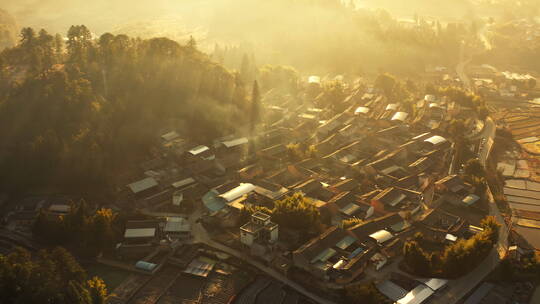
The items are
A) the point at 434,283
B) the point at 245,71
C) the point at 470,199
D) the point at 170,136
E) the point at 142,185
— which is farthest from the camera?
the point at 245,71

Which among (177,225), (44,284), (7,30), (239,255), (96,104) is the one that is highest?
(7,30)

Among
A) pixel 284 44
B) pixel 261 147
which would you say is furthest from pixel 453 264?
pixel 284 44

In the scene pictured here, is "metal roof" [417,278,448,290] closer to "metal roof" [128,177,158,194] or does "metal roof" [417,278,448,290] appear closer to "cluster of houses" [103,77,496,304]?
"cluster of houses" [103,77,496,304]

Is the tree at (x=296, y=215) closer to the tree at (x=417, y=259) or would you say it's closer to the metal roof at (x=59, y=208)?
Answer: the tree at (x=417, y=259)

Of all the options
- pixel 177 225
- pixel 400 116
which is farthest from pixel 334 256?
pixel 400 116

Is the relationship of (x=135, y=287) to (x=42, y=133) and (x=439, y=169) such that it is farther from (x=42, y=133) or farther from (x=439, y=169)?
(x=439, y=169)

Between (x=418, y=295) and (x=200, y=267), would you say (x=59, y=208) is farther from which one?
(x=418, y=295)

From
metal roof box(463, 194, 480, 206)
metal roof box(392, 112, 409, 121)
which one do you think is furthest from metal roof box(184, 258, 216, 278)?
metal roof box(392, 112, 409, 121)
